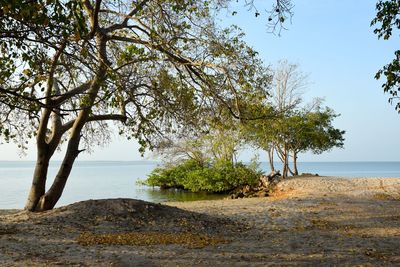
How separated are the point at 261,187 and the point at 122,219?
18.1 m

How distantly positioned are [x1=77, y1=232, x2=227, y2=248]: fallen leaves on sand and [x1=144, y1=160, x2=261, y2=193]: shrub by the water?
20692 millimetres

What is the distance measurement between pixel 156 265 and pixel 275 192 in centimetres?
1904

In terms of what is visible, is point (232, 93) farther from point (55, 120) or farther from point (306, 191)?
point (306, 191)

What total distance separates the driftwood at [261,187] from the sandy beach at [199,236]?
11.3 metres

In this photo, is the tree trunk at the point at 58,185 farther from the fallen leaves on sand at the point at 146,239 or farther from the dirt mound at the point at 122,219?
the fallen leaves on sand at the point at 146,239

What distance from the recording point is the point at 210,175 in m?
32.7

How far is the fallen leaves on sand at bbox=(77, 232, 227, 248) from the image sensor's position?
980 cm

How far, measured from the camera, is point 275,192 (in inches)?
1036

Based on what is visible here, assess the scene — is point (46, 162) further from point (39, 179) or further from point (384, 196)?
point (384, 196)

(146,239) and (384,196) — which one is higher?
(384,196)

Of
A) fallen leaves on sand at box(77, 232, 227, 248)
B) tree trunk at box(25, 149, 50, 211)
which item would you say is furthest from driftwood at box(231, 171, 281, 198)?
fallen leaves on sand at box(77, 232, 227, 248)

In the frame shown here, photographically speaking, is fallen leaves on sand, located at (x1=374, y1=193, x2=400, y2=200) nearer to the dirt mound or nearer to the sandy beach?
the sandy beach

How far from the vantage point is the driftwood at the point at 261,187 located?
27664 millimetres

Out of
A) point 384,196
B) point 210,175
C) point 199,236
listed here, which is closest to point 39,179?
point 199,236
